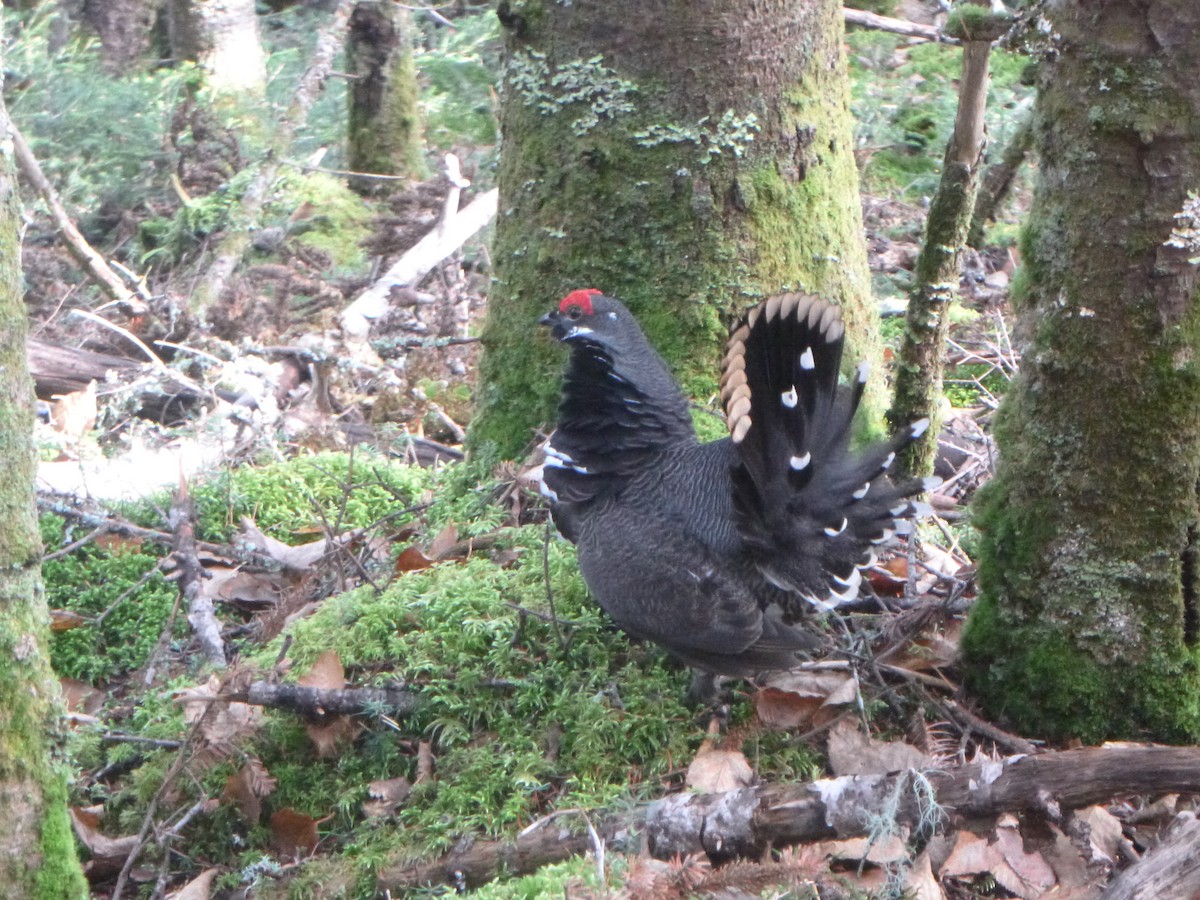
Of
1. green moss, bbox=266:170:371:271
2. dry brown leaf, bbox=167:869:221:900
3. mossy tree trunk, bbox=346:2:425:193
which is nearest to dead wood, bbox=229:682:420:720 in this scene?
dry brown leaf, bbox=167:869:221:900

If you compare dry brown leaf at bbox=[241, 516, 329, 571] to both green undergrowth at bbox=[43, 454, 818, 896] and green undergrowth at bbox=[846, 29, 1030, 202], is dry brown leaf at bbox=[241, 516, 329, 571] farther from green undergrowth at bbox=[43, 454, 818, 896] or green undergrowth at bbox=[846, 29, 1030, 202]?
green undergrowth at bbox=[846, 29, 1030, 202]

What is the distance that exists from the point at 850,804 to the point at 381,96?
10.2m

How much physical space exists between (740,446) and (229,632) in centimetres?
270

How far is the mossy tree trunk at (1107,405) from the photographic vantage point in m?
3.00

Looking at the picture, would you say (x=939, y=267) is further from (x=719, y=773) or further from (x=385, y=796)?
(x=385, y=796)

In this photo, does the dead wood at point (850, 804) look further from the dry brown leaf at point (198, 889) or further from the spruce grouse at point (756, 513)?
the dry brown leaf at point (198, 889)

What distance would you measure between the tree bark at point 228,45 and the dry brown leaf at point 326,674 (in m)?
9.05

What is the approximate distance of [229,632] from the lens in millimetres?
4945

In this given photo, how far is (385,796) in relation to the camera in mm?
3672

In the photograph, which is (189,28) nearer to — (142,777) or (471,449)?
(471,449)

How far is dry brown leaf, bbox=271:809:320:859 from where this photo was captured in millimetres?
3645

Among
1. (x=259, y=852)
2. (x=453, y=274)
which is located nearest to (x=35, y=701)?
(x=259, y=852)

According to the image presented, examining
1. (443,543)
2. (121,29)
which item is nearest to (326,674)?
(443,543)

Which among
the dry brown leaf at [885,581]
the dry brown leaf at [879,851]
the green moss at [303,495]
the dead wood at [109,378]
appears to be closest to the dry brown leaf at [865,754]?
the dry brown leaf at [879,851]
